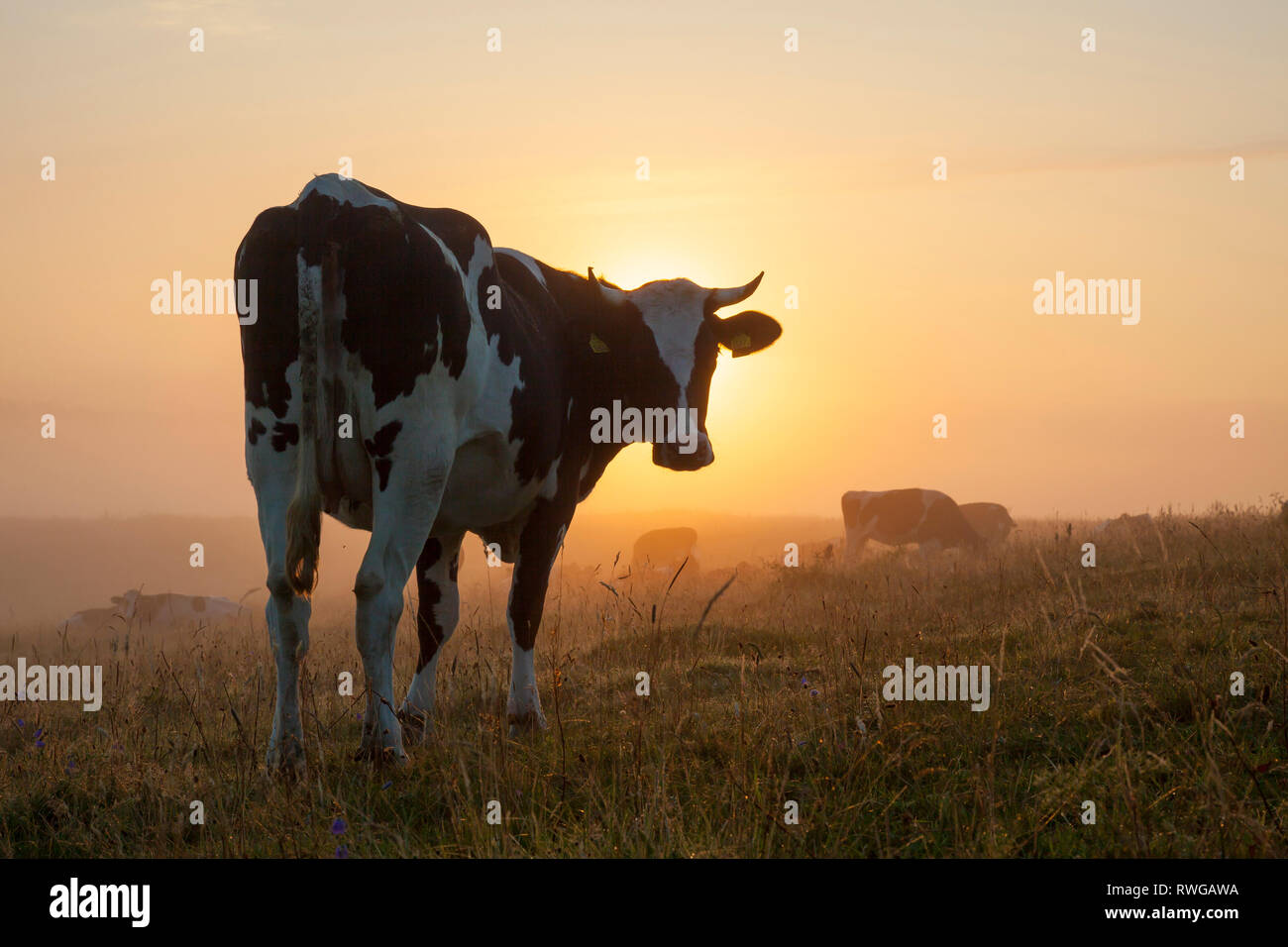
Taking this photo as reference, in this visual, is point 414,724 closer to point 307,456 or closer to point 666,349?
point 307,456

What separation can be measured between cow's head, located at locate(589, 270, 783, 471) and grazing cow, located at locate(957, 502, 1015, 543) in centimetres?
2310

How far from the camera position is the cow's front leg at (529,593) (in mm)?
6926

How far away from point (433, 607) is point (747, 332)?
330cm

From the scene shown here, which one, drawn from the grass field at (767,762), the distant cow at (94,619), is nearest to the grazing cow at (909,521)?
the distant cow at (94,619)

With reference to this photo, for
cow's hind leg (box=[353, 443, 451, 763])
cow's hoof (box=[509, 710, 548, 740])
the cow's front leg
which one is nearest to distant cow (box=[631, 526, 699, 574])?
the cow's front leg

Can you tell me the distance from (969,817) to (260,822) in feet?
9.58

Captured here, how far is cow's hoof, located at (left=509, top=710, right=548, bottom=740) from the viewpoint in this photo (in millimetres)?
6732

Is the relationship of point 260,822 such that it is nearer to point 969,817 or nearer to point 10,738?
point 969,817

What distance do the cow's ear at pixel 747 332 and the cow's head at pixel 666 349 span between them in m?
0.28

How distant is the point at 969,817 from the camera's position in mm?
4457

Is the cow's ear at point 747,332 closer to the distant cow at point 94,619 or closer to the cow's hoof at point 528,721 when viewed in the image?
the cow's hoof at point 528,721

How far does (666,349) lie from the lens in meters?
7.79
